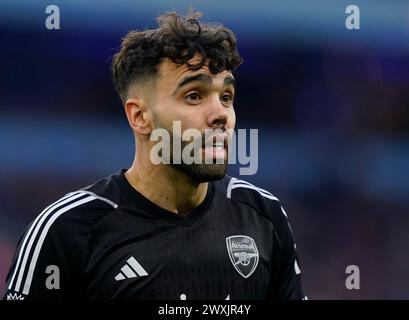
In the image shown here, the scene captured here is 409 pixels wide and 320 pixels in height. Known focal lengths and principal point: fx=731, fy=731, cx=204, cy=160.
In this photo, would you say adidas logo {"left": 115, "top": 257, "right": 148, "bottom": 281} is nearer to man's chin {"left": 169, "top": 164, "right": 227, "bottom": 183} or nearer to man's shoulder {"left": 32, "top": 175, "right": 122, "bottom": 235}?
man's shoulder {"left": 32, "top": 175, "right": 122, "bottom": 235}

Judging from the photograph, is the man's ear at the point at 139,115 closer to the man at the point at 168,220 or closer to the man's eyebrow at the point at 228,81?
the man at the point at 168,220

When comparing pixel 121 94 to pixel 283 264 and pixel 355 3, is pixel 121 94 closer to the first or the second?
pixel 283 264

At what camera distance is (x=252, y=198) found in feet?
10.5

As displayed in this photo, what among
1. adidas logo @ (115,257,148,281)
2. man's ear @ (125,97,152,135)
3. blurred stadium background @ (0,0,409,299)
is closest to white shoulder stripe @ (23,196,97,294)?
adidas logo @ (115,257,148,281)

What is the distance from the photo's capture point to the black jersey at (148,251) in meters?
2.77

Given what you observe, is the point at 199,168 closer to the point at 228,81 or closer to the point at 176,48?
the point at 228,81

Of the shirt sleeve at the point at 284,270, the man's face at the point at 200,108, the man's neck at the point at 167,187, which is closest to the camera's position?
the man's face at the point at 200,108

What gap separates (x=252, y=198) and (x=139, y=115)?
611 mm

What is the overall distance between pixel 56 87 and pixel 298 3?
9.16 ft

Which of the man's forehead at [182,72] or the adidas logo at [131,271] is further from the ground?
the man's forehead at [182,72]

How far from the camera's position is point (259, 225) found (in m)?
3.12

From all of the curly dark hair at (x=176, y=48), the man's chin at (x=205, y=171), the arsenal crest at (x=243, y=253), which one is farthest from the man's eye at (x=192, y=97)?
the arsenal crest at (x=243, y=253)

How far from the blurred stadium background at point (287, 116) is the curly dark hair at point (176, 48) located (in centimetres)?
399

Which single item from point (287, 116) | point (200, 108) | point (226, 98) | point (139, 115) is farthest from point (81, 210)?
point (287, 116)
